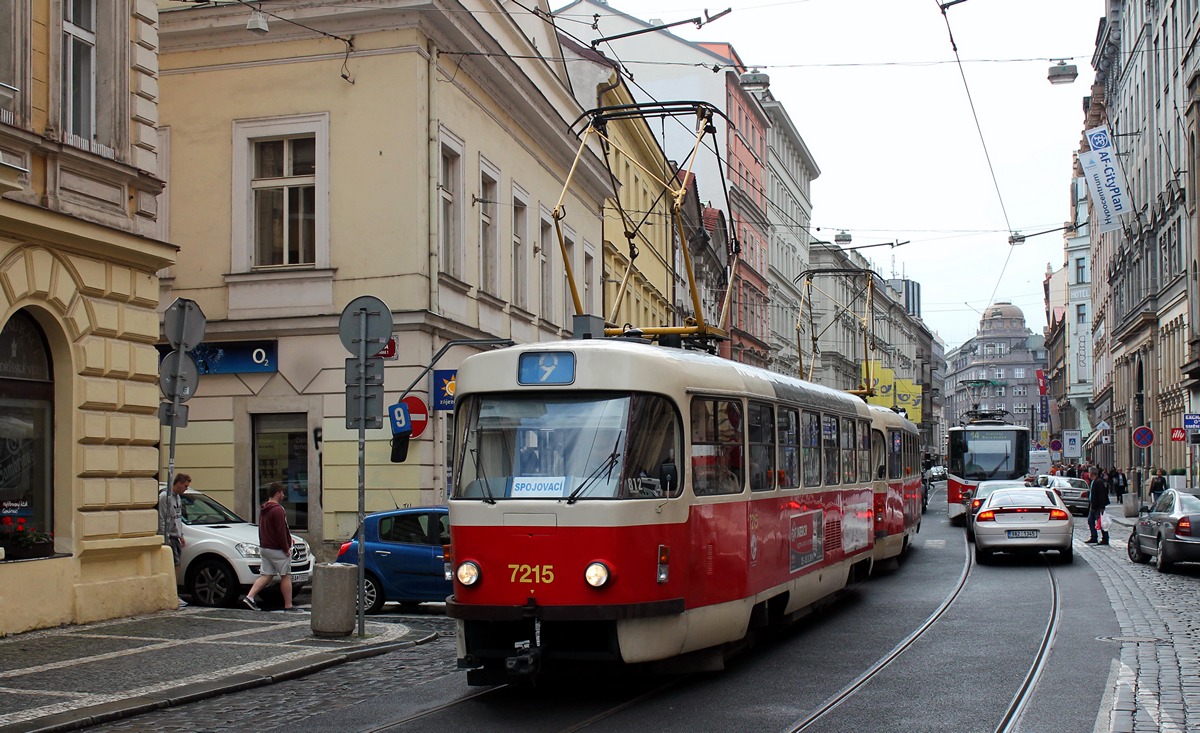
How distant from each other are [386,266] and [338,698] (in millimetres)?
13433

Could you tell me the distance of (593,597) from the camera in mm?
9859

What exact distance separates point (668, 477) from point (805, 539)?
4.29m

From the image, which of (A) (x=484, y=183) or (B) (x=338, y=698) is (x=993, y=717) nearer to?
(B) (x=338, y=698)

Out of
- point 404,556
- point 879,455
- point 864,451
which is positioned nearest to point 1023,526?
point 879,455

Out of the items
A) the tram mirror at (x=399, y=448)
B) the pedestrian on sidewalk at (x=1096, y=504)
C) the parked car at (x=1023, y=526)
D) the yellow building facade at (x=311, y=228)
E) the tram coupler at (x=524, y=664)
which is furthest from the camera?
the pedestrian on sidewalk at (x=1096, y=504)

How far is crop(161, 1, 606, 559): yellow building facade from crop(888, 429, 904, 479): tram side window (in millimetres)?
7516

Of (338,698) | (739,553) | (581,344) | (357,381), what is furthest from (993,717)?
(357,381)

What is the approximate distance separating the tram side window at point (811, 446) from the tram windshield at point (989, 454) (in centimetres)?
2801

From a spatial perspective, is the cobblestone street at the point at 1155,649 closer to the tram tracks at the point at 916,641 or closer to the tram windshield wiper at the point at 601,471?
the tram tracks at the point at 916,641

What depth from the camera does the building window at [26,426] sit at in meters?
14.2

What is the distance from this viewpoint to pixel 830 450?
1599cm

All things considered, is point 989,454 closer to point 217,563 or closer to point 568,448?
point 217,563

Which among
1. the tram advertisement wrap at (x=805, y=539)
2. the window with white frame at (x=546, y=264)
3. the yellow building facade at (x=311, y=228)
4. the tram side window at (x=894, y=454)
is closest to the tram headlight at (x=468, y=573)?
the tram advertisement wrap at (x=805, y=539)

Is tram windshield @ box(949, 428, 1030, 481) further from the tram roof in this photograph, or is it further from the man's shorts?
the tram roof
